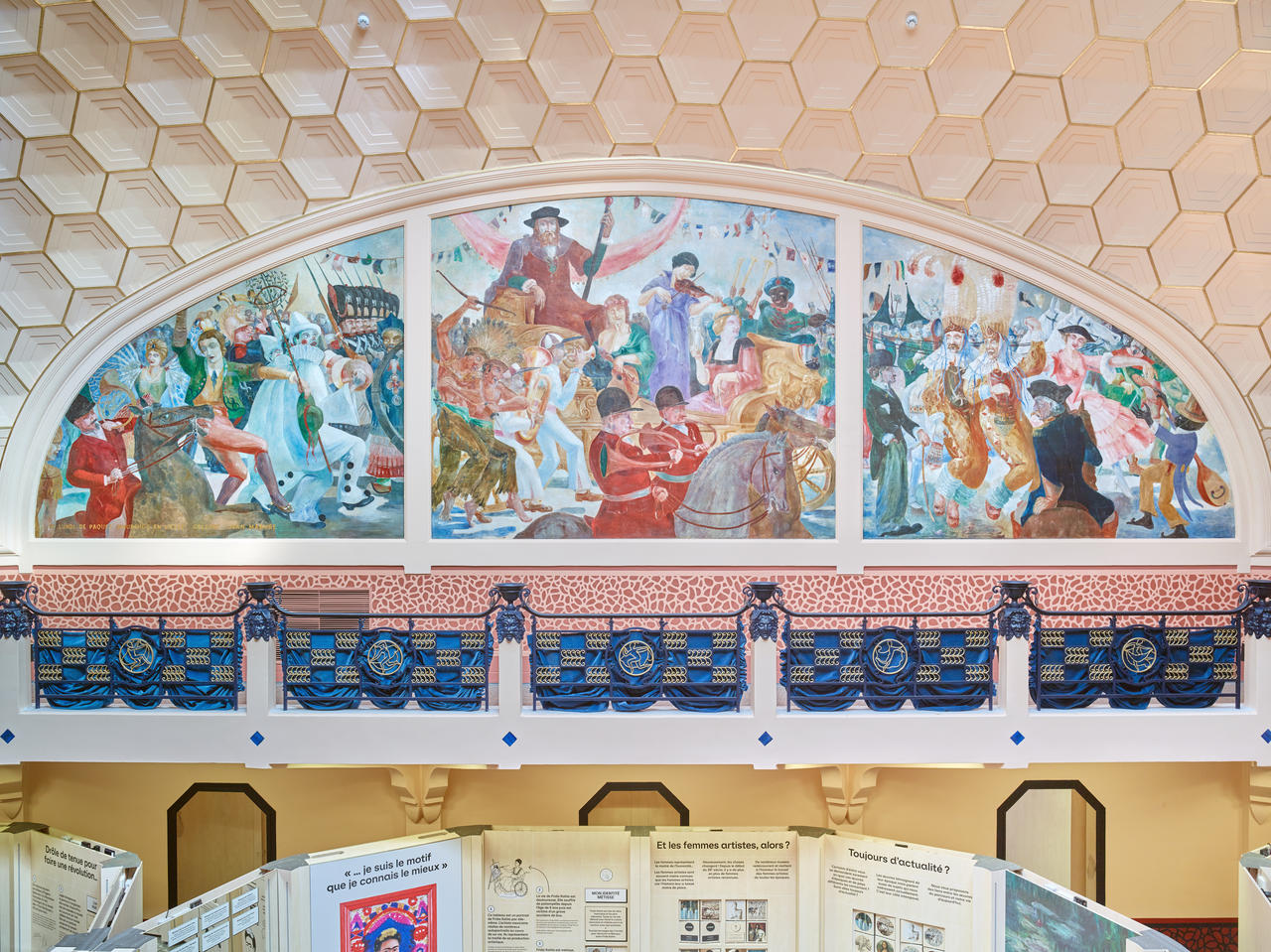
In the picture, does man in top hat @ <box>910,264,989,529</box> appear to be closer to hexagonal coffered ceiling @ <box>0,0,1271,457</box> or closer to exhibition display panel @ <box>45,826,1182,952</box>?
hexagonal coffered ceiling @ <box>0,0,1271,457</box>

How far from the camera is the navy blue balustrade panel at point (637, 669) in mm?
7008

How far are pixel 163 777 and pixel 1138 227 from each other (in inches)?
422

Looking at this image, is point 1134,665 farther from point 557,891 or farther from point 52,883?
point 52,883

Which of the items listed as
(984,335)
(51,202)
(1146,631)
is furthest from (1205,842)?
(51,202)

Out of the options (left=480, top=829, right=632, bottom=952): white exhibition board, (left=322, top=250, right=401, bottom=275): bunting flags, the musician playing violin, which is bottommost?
(left=480, top=829, right=632, bottom=952): white exhibition board

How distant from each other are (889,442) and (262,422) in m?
6.09

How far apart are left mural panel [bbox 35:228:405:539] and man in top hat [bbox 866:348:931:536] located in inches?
181

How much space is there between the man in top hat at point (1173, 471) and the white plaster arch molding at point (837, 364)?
14 cm

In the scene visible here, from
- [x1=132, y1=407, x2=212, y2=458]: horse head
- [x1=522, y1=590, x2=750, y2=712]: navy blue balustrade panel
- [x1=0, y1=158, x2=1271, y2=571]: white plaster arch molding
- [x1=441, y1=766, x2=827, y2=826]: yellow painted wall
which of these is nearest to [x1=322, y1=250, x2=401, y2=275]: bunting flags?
[x1=0, y1=158, x2=1271, y2=571]: white plaster arch molding

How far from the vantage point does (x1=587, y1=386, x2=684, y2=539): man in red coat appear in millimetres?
8430

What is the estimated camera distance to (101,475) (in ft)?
28.0

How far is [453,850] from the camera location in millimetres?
7340

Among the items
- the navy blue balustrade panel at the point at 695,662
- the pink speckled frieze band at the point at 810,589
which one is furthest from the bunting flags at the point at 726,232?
the navy blue balustrade panel at the point at 695,662

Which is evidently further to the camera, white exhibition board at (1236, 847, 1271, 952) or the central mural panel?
the central mural panel
